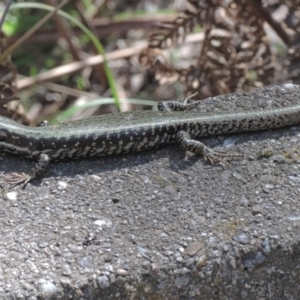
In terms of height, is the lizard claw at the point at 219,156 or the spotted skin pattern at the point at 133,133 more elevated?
the spotted skin pattern at the point at 133,133

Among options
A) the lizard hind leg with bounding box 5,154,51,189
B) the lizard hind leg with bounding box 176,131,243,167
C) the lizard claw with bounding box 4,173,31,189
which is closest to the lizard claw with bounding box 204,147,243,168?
the lizard hind leg with bounding box 176,131,243,167

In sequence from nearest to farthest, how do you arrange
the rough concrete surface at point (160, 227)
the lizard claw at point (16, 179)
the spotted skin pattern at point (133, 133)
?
the rough concrete surface at point (160, 227) < the lizard claw at point (16, 179) < the spotted skin pattern at point (133, 133)

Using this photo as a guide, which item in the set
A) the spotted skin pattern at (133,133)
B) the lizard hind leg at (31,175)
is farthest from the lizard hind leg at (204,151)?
the lizard hind leg at (31,175)

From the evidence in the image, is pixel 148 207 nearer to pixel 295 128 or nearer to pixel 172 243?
pixel 172 243

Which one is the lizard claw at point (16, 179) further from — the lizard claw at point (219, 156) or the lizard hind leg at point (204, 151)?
the lizard claw at point (219, 156)

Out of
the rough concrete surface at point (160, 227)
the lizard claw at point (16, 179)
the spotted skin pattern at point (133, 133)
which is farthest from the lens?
the spotted skin pattern at point (133, 133)

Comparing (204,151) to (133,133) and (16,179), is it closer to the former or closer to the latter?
(133,133)

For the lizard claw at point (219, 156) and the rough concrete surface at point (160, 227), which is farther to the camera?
the lizard claw at point (219, 156)

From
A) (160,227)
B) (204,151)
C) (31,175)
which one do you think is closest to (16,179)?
(31,175)
